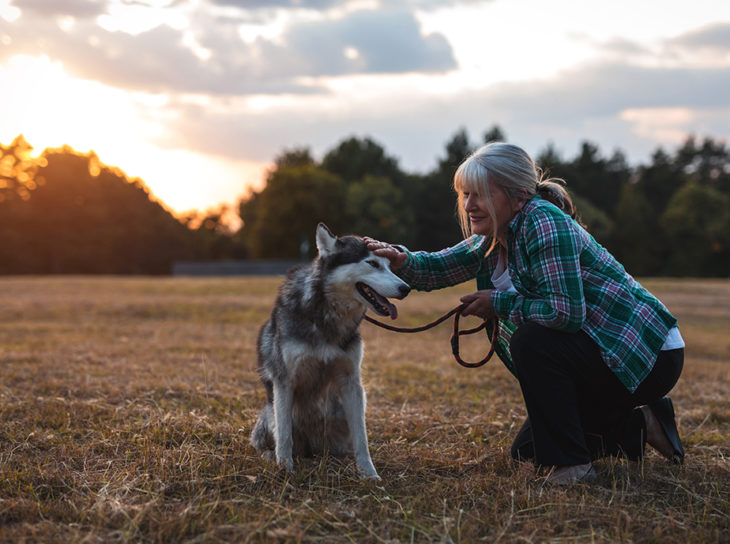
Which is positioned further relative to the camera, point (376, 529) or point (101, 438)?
point (101, 438)

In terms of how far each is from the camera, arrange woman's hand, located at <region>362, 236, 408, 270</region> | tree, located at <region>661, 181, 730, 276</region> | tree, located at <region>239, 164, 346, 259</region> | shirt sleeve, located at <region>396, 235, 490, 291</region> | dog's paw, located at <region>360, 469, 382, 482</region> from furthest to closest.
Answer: tree, located at <region>239, 164, 346, 259</region>, tree, located at <region>661, 181, 730, 276</region>, shirt sleeve, located at <region>396, 235, 490, 291</region>, woman's hand, located at <region>362, 236, 408, 270</region>, dog's paw, located at <region>360, 469, 382, 482</region>

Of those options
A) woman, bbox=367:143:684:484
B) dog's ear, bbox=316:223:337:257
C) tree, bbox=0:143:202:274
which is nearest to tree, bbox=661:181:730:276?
tree, bbox=0:143:202:274

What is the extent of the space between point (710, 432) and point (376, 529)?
3.59 meters

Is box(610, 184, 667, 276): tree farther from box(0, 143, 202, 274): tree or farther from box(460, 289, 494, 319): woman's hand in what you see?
box(460, 289, 494, 319): woman's hand

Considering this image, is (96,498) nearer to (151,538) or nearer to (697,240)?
(151,538)

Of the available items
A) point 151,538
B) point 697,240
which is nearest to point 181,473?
point 151,538

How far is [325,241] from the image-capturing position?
14.1ft

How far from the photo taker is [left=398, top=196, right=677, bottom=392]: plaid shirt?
11.9 feet

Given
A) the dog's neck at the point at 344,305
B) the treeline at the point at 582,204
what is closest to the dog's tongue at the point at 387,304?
the dog's neck at the point at 344,305

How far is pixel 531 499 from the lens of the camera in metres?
3.39

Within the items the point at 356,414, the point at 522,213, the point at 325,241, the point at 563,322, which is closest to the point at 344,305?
the point at 325,241

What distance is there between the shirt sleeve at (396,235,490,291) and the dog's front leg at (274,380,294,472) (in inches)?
50.4

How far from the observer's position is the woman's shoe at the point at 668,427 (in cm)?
425

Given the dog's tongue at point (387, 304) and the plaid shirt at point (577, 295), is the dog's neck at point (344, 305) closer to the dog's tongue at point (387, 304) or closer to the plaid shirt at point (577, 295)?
the dog's tongue at point (387, 304)
